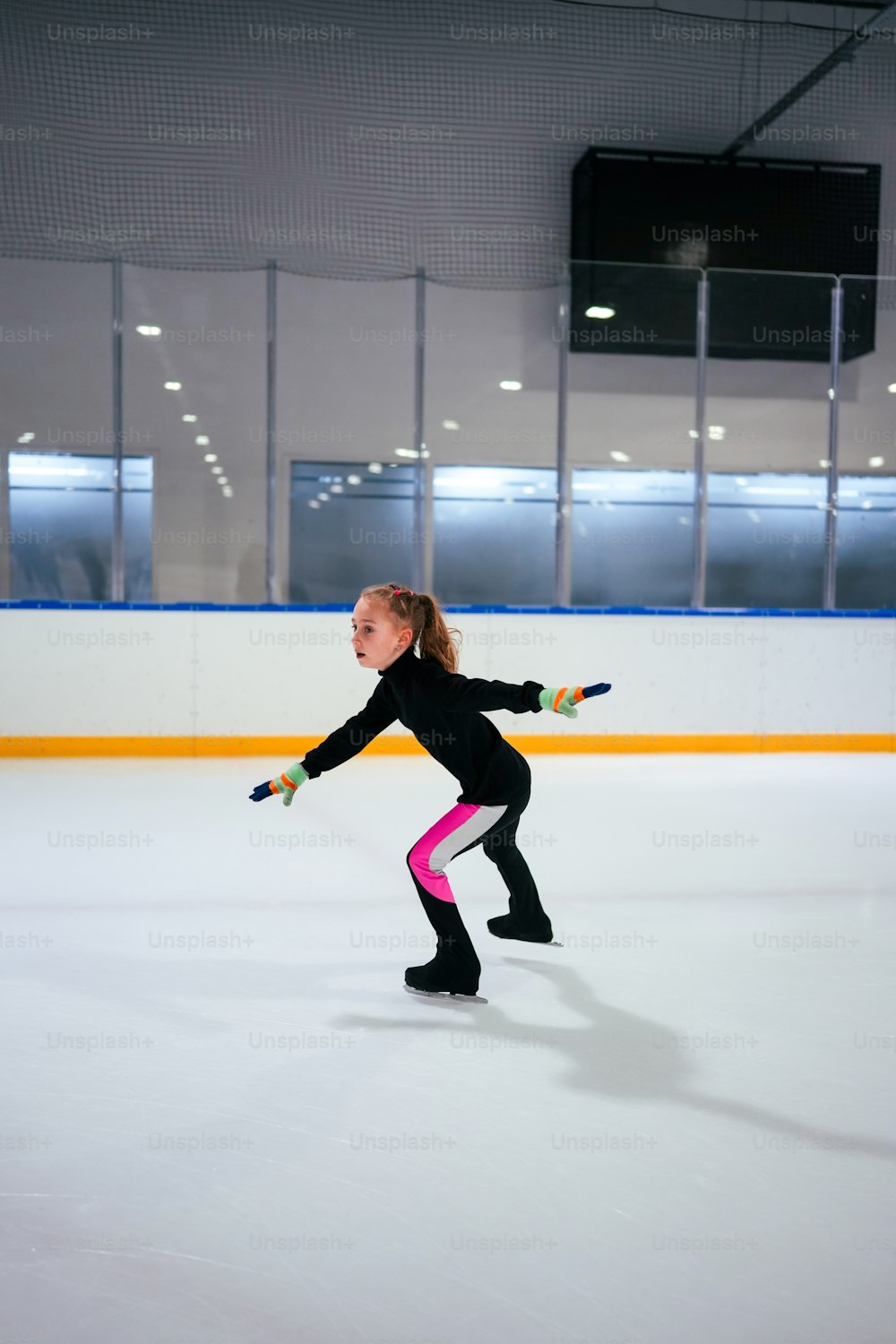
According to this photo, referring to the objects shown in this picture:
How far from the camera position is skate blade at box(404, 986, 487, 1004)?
231 centimetres

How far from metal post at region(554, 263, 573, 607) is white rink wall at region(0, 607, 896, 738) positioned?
31cm

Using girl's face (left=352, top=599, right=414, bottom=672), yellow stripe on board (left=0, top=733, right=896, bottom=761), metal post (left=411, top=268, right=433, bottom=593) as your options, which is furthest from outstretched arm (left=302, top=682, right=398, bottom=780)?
metal post (left=411, top=268, right=433, bottom=593)

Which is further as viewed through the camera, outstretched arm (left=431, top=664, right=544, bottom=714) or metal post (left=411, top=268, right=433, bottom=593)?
metal post (left=411, top=268, right=433, bottom=593)

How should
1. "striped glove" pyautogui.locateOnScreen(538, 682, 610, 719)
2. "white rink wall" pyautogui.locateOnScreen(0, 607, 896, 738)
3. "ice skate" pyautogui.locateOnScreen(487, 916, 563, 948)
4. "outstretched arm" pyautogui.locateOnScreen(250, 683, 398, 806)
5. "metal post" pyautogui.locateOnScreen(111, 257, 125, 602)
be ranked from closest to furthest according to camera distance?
1. "striped glove" pyautogui.locateOnScreen(538, 682, 610, 719)
2. "outstretched arm" pyautogui.locateOnScreen(250, 683, 398, 806)
3. "ice skate" pyautogui.locateOnScreen(487, 916, 563, 948)
4. "white rink wall" pyautogui.locateOnScreen(0, 607, 896, 738)
5. "metal post" pyautogui.locateOnScreen(111, 257, 125, 602)

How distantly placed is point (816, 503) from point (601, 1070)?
6.40 metres

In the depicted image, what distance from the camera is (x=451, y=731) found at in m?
2.33

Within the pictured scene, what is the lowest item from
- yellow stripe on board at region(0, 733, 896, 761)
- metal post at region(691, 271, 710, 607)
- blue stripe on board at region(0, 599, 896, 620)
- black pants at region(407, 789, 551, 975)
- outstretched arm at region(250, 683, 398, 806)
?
yellow stripe on board at region(0, 733, 896, 761)

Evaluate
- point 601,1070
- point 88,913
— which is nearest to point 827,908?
point 601,1070

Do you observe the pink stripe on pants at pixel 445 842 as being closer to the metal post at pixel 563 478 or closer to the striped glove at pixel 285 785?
the striped glove at pixel 285 785

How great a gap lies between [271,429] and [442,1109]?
234 inches

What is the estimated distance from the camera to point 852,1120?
173cm

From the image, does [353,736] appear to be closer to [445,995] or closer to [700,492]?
[445,995]

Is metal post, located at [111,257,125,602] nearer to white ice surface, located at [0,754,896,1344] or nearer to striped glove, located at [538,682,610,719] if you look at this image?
white ice surface, located at [0,754,896,1344]

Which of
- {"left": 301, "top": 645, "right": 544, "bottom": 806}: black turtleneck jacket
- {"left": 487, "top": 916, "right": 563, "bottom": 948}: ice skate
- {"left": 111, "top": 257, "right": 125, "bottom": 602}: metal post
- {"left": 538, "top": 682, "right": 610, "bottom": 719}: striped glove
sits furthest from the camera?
{"left": 111, "top": 257, "right": 125, "bottom": 602}: metal post
